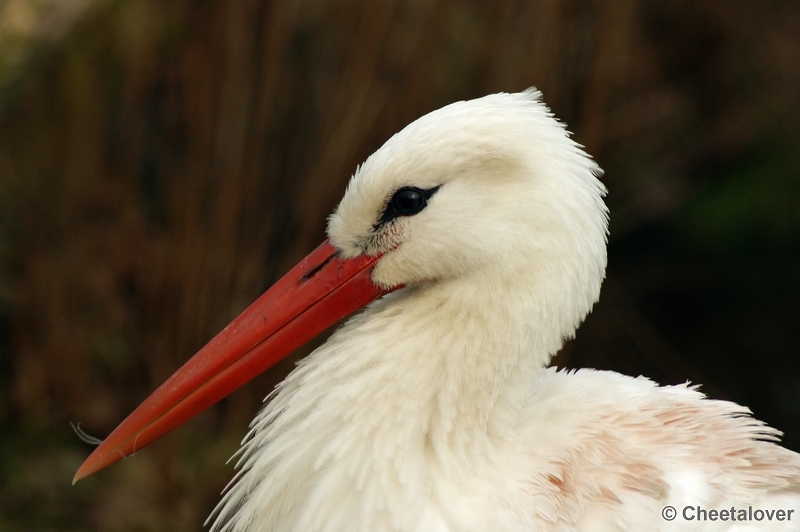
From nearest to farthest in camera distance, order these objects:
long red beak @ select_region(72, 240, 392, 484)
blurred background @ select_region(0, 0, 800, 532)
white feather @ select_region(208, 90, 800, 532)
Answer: white feather @ select_region(208, 90, 800, 532) < long red beak @ select_region(72, 240, 392, 484) < blurred background @ select_region(0, 0, 800, 532)

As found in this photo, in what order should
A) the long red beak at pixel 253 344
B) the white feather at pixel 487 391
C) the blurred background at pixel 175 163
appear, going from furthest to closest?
the blurred background at pixel 175 163 → the long red beak at pixel 253 344 → the white feather at pixel 487 391

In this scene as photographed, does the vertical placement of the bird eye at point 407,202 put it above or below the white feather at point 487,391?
above

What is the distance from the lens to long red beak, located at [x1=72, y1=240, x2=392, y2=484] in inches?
79.7

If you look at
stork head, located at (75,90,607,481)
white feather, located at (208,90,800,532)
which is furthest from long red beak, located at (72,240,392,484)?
white feather, located at (208,90,800,532)

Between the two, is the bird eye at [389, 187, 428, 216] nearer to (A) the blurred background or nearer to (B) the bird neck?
(B) the bird neck

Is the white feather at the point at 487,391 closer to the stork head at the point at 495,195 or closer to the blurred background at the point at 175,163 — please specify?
the stork head at the point at 495,195

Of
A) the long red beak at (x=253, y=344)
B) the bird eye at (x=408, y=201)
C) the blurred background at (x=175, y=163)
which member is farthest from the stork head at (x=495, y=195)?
the blurred background at (x=175, y=163)

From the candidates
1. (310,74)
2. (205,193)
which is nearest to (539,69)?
(310,74)

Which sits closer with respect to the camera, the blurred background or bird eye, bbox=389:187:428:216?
bird eye, bbox=389:187:428:216

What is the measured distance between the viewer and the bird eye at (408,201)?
1951 mm

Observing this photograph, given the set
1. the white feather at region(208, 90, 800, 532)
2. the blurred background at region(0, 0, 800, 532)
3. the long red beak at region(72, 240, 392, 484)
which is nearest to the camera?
the white feather at region(208, 90, 800, 532)

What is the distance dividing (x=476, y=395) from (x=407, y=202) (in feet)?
1.47

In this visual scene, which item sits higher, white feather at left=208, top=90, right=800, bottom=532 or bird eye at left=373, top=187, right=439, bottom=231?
bird eye at left=373, top=187, right=439, bottom=231

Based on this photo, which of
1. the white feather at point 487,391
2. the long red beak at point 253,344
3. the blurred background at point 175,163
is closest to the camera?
the white feather at point 487,391
